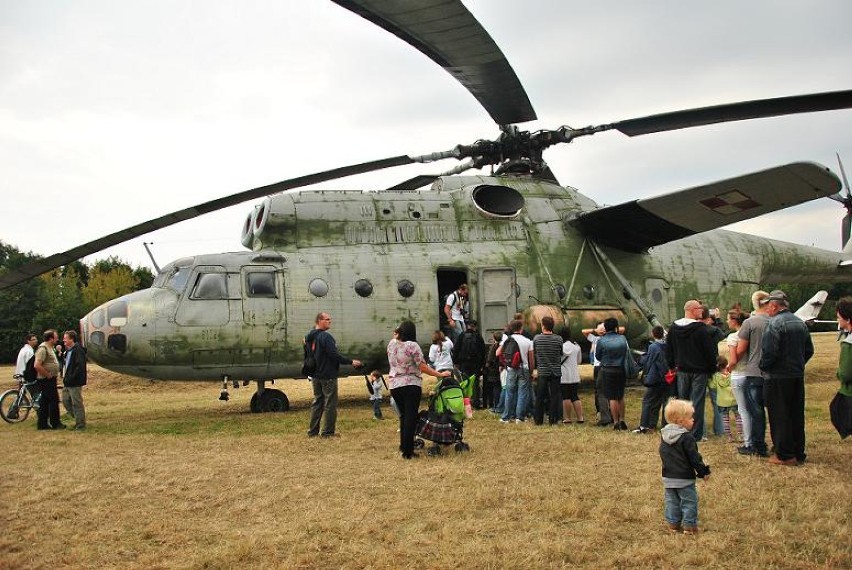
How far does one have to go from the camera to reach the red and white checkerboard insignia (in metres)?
12.5

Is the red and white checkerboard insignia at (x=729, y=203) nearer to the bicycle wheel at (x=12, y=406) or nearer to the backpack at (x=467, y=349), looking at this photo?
the backpack at (x=467, y=349)

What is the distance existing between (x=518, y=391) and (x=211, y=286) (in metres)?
5.77

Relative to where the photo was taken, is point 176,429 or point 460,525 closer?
point 460,525

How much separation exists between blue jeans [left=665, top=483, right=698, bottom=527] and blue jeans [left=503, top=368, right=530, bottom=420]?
19.3 ft

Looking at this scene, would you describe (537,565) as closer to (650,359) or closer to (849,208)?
(650,359)

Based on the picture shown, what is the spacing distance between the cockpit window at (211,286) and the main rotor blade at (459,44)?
214 inches

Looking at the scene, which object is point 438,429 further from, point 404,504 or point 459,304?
point 459,304

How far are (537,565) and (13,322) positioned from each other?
4971cm

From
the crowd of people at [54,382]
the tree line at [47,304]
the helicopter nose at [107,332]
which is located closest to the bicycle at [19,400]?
the crowd of people at [54,382]

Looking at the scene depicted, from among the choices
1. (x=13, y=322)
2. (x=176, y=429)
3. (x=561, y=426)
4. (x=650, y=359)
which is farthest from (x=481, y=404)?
(x=13, y=322)

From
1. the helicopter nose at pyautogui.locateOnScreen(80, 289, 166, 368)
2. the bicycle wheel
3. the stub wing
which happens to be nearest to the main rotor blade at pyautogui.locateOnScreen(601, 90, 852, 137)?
the stub wing

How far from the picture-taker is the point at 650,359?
391 inches

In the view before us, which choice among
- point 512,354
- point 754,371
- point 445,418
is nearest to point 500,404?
point 512,354

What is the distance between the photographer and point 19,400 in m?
13.2
